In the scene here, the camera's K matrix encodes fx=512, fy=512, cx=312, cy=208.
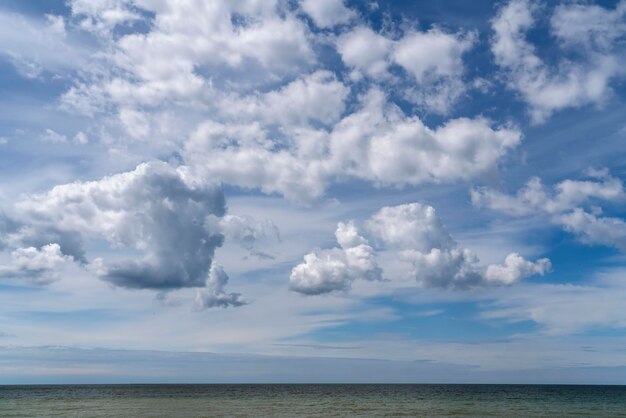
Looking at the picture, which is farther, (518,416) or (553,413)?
(553,413)

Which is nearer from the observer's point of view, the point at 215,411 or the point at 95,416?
the point at 95,416

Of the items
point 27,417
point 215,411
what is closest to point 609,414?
point 215,411

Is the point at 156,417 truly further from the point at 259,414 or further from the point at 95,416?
the point at 259,414

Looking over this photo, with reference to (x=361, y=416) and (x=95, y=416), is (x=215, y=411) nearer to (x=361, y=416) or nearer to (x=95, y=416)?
(x=95, y=416)

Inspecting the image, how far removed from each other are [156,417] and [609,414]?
69950 mm

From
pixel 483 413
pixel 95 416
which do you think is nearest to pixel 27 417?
pixel 95 416

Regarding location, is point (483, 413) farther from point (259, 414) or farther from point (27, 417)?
point (27, 417)

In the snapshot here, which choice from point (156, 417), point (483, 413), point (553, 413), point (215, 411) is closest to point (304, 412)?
point (215, 411)

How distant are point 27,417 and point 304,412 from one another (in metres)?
40.6

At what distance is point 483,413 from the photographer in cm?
7769

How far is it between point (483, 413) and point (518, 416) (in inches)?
232

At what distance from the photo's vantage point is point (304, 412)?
78.9m

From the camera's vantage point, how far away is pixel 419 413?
259 ft

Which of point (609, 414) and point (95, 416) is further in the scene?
point (609, 414)
